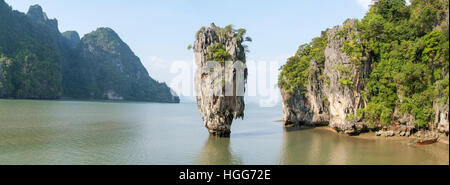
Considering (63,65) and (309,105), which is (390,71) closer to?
(309,105)

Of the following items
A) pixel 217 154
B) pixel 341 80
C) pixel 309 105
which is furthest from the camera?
pixel 309 105

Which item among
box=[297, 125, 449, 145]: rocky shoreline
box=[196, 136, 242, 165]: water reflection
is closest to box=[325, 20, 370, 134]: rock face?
box=[297, 125, 449, 145]: rocky shoreline

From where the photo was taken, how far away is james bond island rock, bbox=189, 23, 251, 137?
20.2 m

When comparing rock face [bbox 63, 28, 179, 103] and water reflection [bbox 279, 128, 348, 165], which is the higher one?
rock face [bbox 63, 28, 179, 103]

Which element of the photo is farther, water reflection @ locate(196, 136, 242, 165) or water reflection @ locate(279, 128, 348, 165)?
water reflection @ locate(279, 128, 348, 165)

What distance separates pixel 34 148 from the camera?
1600 centimetres

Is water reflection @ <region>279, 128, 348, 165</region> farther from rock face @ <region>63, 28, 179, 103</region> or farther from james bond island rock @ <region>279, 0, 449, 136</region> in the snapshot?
rock face @ <region>63, 28, 179, 103</region>

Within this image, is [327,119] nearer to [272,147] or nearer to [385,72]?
[385,72]

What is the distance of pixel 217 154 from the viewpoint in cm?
1595

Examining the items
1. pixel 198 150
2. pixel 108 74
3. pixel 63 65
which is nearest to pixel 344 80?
pixel 198 150

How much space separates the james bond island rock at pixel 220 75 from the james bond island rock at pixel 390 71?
28.7 feet

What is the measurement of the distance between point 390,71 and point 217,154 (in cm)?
1534

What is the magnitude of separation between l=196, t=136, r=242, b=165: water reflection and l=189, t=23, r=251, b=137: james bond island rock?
7.38ft

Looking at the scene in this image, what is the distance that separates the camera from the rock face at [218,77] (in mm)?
20188
